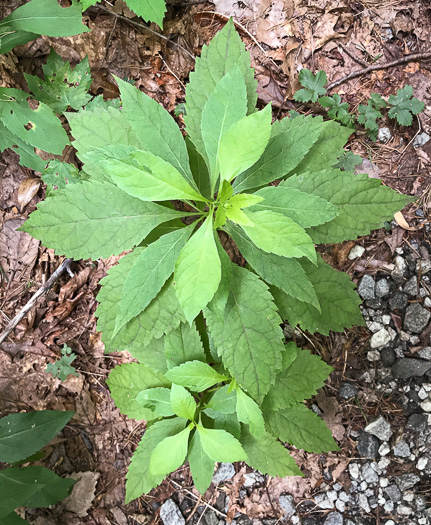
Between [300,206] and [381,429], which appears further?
[381,429]

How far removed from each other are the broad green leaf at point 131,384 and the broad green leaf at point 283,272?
0.86 metres

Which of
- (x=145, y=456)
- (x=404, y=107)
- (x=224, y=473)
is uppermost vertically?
(x=404, y=107)

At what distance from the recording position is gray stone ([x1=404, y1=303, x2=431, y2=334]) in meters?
2.46

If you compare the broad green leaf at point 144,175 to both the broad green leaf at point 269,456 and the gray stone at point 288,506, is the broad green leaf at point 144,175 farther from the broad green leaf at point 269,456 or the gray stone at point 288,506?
the gray stone at point 288,506

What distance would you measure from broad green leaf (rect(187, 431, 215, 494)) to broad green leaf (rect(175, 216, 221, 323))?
892mm

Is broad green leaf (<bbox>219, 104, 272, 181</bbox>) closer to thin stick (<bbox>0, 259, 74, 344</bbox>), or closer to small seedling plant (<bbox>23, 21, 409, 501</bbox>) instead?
small seedling plant (<bbox>23, 21, 409, 501</bbox>)

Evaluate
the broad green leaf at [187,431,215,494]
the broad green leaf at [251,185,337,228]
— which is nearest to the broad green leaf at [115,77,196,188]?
the broad green leaf at [251,185,337,228]

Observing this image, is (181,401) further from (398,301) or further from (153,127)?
(398,301)

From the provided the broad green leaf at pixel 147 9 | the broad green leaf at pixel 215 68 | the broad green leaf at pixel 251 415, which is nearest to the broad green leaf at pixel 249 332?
the broad green leaf at pixel 251 415

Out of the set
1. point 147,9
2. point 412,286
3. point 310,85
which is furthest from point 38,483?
point 310,85

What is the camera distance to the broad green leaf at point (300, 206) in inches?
57.8

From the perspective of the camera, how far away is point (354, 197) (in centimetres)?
165

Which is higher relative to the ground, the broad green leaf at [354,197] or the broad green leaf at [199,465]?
the broad green leaf at [354,197]

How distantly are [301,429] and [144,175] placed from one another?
57.3 inches
